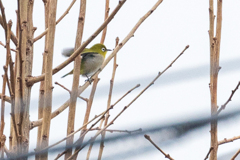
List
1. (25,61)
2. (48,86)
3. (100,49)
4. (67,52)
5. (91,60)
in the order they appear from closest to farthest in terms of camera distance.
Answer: (48,86) < (25,61) < (67,52) < (91,60) < (100,49)

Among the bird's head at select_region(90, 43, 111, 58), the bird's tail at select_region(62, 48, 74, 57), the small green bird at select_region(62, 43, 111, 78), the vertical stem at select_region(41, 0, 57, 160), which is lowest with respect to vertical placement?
the vertical stem at select_region(41, 0, 57, 160)

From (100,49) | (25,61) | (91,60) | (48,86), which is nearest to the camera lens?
(48,86)

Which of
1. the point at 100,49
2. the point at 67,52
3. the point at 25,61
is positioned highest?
the point at 100,49

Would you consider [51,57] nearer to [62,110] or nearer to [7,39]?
[7,39]

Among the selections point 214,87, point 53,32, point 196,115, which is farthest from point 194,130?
point 53,32

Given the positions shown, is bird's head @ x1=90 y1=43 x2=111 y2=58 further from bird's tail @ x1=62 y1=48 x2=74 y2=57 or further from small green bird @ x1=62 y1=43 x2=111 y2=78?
bird's tail @ x1=62 y1=48 x2=74 y2=57

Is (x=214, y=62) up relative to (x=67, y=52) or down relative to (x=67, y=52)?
down

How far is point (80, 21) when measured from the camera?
163 cm

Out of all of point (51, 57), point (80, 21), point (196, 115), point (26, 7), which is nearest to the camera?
point (196, 115)

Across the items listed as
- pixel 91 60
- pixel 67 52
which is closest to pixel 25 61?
pixel 67 52

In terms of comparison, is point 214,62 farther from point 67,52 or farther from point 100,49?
point 100,49

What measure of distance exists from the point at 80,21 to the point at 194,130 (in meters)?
1.00

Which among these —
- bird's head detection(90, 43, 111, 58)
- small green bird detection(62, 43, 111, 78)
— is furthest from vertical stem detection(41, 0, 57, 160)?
bird's head detection(90, 43, 111, 58)

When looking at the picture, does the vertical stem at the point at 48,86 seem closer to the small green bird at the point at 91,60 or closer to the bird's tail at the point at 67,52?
the bird's tail at the point at 67,52
